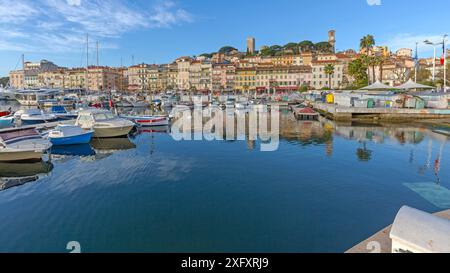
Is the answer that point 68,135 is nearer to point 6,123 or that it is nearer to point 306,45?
point 6,123

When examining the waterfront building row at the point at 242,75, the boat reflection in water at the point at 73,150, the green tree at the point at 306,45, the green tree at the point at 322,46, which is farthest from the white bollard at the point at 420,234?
the green tree at the point at 306,45

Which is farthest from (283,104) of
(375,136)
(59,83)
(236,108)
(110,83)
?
(59,83)

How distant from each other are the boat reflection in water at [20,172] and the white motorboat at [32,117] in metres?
18.4

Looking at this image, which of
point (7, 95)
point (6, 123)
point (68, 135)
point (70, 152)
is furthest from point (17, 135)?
point (7, 95)

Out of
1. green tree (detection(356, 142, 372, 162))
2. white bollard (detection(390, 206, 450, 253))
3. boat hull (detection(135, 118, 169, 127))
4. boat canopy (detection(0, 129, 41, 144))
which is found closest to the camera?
white bollard (detection(390, 206, 450, 253))

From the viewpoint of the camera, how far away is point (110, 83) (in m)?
140

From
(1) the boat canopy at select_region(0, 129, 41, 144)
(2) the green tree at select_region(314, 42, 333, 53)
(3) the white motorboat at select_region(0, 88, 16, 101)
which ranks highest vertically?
(2) the green tree at select_region(314, 42, 333, 53)

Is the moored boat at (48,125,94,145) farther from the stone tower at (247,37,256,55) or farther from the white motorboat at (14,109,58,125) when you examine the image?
the stone tower at (247,37,256,55)

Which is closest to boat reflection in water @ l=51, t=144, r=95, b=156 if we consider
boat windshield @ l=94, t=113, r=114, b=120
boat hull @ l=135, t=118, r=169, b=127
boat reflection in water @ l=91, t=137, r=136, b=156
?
boat reflection in water @ l=91, t=137, r=136, b=156

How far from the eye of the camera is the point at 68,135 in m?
23.0

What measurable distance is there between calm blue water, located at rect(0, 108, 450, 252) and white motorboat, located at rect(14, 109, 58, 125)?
15258 millimetres

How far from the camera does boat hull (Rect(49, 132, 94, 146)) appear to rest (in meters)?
22.8

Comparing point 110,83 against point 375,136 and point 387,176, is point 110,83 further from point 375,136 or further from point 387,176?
point 387,176
